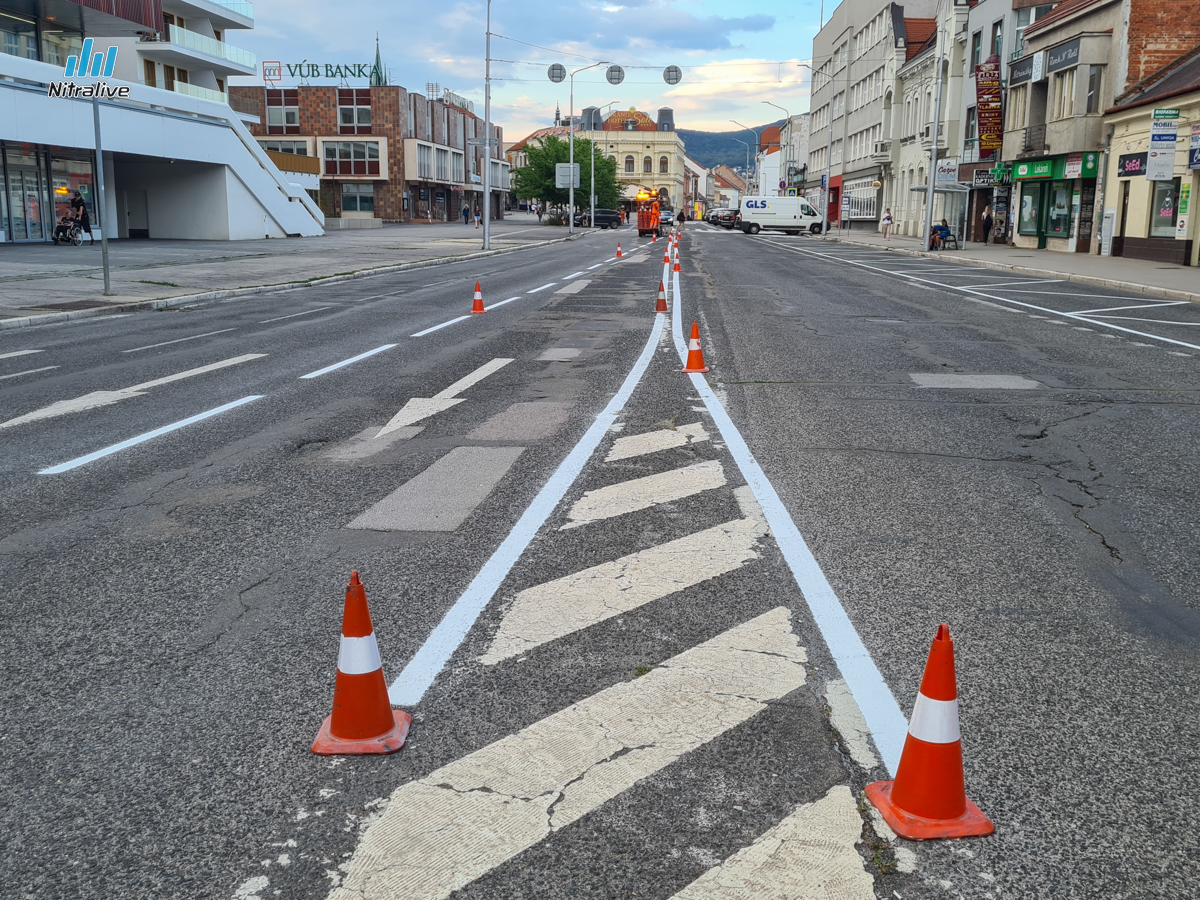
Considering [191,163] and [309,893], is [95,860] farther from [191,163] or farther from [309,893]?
[191,163]

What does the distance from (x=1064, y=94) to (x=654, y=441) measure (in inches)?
1541

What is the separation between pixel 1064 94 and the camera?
133 feet

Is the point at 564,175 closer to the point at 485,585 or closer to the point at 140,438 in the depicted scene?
the point at 140,438

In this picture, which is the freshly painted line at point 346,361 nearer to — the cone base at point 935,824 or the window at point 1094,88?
the cone base at point 935,824

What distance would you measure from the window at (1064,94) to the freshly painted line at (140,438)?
38099 millimetres

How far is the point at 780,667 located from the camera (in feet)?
13.3

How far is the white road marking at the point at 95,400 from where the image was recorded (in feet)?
29.7

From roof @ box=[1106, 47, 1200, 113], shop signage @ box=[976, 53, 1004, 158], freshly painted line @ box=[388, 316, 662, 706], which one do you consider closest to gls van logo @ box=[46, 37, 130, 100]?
freshly painted line @ box=[388, 316, 662, 706]

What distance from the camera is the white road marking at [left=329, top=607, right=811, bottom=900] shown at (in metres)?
2.82

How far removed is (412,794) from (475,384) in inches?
312

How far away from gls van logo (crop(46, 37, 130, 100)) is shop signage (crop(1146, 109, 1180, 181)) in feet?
89.9

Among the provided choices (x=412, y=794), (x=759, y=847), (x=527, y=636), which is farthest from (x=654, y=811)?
(x=527, y=636)

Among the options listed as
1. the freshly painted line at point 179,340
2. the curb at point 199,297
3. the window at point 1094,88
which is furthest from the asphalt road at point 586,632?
Answer: the window at point 1094,88

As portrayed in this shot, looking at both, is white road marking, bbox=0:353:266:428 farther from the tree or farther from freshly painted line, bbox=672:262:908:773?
the tree
